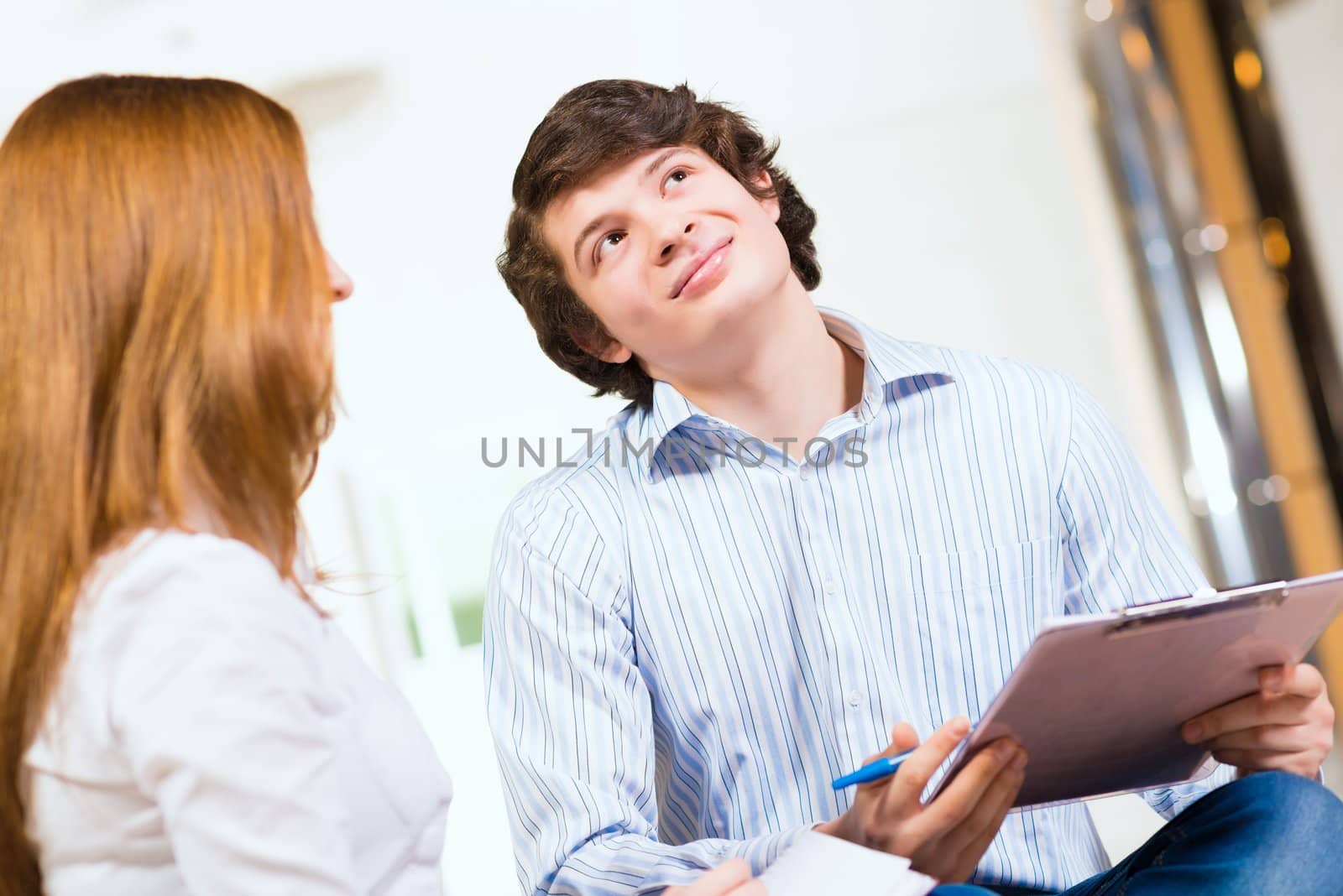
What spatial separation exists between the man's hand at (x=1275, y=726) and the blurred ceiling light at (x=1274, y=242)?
218cm

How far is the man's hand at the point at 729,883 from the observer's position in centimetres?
96

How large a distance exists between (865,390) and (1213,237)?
1939 millimetres

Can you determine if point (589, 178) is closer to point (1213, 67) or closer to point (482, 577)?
point (482, 577)

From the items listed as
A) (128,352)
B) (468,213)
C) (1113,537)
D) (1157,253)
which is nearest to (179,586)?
(128,352)

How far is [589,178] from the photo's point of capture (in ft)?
5.01

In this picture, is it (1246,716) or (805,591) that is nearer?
(1246,716)

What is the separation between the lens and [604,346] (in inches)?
65.1

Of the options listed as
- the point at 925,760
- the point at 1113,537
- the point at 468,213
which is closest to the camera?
the point at 925,760

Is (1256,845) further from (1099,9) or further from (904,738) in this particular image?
(1099,9)

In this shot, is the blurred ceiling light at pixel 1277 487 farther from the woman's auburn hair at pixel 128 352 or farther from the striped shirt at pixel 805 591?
the woman's auburn hair at pixel 128 352

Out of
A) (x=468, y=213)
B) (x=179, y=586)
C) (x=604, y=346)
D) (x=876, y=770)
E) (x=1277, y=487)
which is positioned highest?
(x=468, y=213)

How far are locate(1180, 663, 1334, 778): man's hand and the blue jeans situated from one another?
9 centimetres

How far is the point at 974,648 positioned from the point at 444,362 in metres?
1.33

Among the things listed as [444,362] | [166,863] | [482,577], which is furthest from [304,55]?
[166,863]
